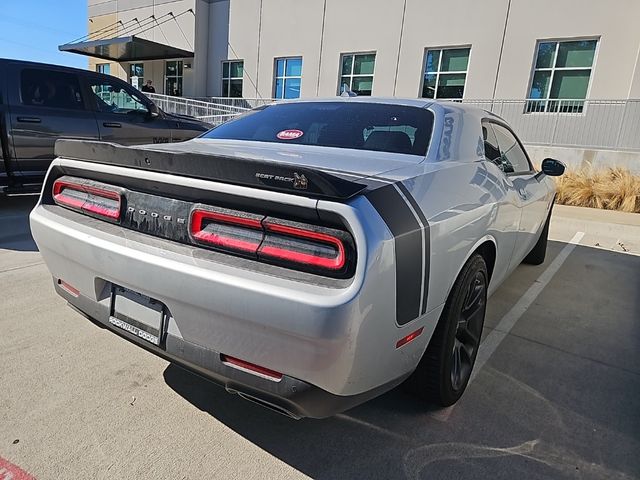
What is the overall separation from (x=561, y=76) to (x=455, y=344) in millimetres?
13441

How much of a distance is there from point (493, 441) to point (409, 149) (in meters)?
1.51

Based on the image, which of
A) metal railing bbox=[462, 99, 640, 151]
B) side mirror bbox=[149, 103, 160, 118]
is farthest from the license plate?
metal railing bbox=[462, 99, 640, 151]

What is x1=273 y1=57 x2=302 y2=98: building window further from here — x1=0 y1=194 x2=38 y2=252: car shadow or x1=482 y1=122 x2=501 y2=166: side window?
x1=482 y1=122 x2=501 y2=166: side window

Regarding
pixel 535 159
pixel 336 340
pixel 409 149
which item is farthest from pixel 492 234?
pixel 535 159

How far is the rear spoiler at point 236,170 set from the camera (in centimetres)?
153

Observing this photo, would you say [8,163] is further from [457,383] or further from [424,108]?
[457,383]

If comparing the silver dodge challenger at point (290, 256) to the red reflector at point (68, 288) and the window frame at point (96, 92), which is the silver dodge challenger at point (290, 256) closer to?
the red reflector at point (68, 288)

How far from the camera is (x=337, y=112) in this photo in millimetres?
2930

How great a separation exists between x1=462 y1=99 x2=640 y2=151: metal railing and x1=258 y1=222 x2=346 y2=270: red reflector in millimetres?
12980

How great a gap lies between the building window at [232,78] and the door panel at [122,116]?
14.0m

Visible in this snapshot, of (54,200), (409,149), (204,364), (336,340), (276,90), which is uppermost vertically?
(276,90)

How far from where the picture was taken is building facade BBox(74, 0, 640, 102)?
12.4m

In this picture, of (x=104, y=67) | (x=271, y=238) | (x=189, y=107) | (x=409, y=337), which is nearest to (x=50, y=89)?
(x=271, y=238)

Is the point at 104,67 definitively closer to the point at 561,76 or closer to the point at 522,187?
the point at 561,76
